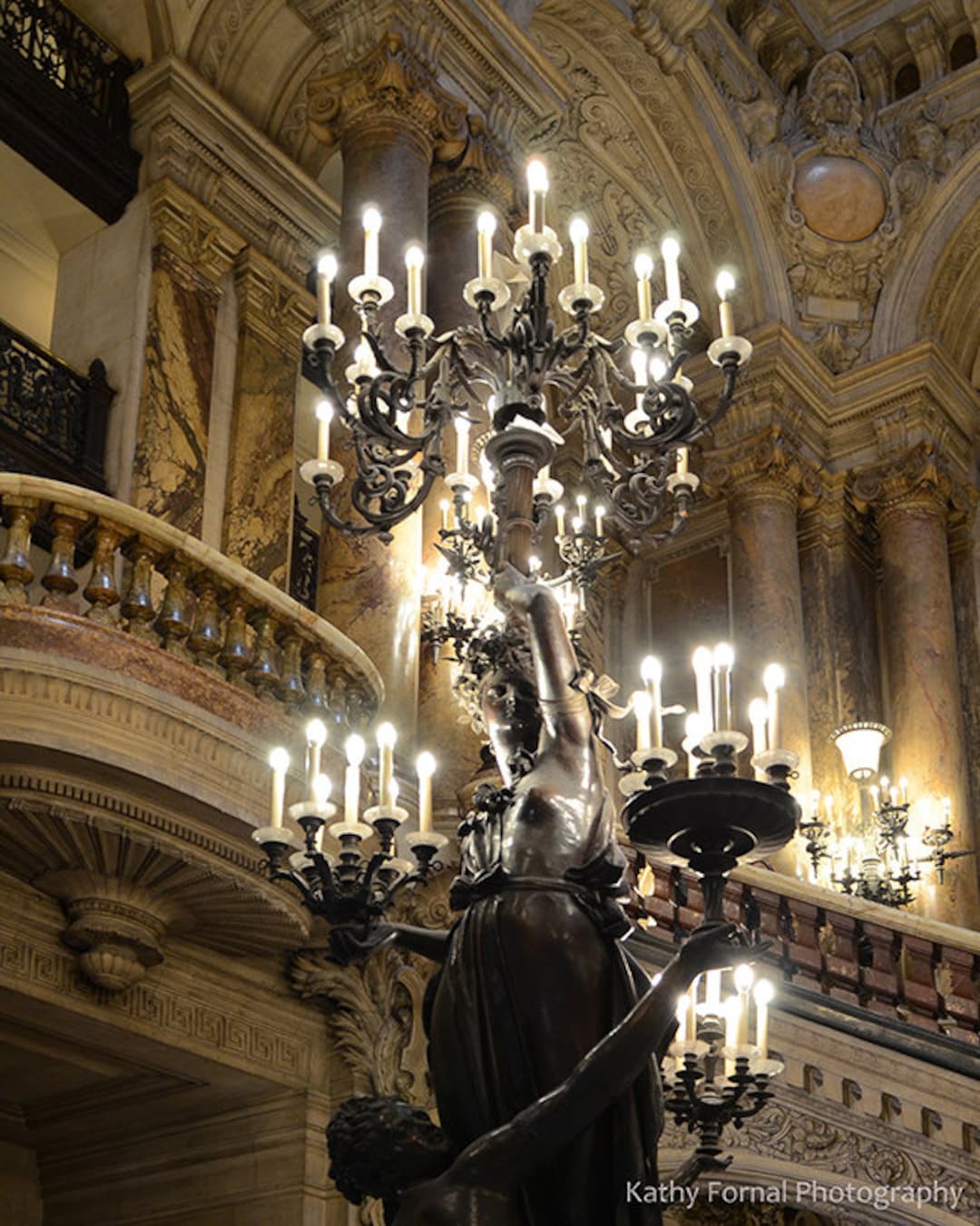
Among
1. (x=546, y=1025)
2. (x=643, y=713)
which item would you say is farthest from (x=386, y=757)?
(x=546, y=1025)

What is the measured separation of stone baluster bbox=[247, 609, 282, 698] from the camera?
7195 millimetres

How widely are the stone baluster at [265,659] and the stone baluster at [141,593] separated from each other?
46 centimetres

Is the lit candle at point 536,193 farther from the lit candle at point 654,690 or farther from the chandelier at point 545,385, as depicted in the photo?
the lit candle at point 654,690

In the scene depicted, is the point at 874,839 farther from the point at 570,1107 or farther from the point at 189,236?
the point at 570,1107

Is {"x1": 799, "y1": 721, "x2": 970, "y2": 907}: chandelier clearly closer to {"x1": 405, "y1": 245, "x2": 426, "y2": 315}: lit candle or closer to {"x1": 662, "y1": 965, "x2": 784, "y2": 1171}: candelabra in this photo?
{"x1": 662, "y1": 965, "x2": 784, "y2": 1171}: candelabra

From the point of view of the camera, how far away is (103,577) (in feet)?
22.1

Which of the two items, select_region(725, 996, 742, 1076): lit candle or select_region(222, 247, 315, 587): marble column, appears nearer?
select_region(725, 996, 742, 1076): lit candle

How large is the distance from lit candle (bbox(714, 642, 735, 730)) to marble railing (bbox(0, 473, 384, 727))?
279 cm

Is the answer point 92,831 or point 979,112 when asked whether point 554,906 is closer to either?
point 92,831

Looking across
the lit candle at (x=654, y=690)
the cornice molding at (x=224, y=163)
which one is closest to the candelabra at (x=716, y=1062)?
the lit candle at (x=654, y=690)

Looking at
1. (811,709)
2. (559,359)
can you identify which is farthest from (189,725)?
(811,709)

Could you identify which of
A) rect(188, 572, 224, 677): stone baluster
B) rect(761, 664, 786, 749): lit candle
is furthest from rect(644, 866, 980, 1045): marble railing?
rect(761, 664, 786, 749): lit candle

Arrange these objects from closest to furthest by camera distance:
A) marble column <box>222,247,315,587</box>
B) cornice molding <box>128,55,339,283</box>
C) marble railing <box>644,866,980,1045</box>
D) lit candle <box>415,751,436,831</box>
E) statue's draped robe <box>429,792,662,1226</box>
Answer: statue's draped robe <box>429,792,662,1226</box> < lit candle <box>415,751,436,831</box> < marble railing <box>644,866,980,1045</box> < marble column <box>222,247,315,587</box> < cornice molding <box>128,55,339,283</box>

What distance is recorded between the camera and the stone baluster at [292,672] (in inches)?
287
